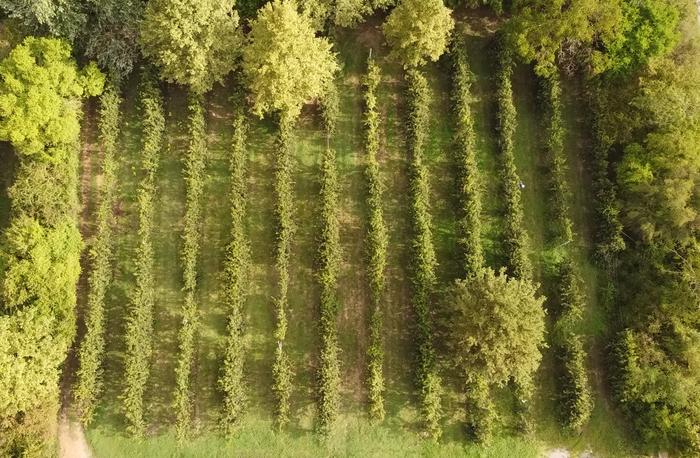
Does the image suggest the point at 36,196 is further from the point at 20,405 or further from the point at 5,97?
the point at 20,405

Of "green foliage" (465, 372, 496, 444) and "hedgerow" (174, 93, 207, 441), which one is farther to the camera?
"hedgerow" (174, 93, 207, 441)

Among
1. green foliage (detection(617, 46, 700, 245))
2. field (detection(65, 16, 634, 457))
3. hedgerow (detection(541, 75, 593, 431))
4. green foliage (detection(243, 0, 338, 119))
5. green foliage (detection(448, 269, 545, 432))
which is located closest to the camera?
green foliage (detection(448, 269, 545, 432))

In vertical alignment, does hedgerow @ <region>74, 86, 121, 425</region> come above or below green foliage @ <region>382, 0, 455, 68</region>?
below

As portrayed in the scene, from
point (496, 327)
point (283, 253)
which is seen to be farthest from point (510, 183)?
point (283, 253)

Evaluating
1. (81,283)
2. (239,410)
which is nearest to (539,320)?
(239,410)

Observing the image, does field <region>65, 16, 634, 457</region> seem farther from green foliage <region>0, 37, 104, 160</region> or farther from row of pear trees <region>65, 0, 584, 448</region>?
green foliage <region>0, 37, 104, 160</region>

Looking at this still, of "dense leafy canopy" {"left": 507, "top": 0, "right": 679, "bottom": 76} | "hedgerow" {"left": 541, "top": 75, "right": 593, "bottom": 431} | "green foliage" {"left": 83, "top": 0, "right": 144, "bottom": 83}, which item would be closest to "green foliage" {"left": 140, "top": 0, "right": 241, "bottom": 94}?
"green foliage" {"left": 83, "top": 0, "right": 144, "bottom": 83}
